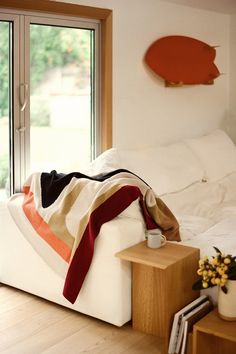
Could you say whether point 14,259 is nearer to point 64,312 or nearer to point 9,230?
point 9,230

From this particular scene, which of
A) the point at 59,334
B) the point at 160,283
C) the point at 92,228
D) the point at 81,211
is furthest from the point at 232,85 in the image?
the point at 59,334

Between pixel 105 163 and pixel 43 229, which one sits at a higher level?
pixel 105 163

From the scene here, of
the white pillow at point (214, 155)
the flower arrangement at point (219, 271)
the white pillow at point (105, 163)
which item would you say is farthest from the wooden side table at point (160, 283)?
the white pillow at point (214, 155)

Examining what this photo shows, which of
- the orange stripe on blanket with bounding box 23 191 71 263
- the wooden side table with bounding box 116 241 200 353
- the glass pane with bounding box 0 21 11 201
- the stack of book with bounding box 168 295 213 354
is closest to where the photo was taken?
the stack of book with bounding box 168 295 213 354

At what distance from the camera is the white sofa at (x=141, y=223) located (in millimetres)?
2904

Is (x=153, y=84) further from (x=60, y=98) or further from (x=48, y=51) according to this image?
(x=48, y=51)

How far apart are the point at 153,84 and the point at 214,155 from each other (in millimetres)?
808

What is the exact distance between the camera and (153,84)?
15.0 ft

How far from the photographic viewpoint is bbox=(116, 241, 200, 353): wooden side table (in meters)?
2.70

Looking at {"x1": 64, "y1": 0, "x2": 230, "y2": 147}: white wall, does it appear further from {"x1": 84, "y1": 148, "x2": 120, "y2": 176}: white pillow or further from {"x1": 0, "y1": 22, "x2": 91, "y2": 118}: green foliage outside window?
{"x1": 84, "y1": 148, "x2": 120, "y2": 176}: white pillow

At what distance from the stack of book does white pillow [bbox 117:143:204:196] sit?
4.70 ft

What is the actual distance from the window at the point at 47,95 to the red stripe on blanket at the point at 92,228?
1011 mm

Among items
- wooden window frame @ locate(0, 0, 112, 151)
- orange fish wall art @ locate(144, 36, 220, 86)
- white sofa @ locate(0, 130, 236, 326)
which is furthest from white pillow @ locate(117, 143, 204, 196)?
orange fish wall art @ locate(144, 36, 220, 86)

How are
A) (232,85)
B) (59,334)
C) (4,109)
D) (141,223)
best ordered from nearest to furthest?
(59,334), (141,223), (4,109), (232,85)
